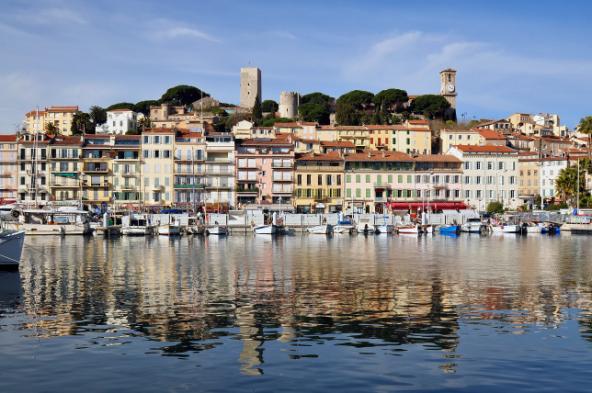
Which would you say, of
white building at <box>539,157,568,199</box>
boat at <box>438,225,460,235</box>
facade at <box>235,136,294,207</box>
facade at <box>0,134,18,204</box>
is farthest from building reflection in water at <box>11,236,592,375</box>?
white building at <box>539,157,568,199</box>

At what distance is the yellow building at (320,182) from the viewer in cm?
11656

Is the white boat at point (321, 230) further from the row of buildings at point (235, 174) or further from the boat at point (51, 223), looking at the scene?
the boat at point (51, 223)

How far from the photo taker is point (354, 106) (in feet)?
621

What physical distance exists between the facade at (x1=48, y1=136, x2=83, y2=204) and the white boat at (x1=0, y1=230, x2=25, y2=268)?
7297 centimetres

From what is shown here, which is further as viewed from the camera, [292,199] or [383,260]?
[292,199]

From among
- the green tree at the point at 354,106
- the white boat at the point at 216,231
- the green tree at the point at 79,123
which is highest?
the green tree at the point at 354,106

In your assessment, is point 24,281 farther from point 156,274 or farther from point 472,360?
point 472,360

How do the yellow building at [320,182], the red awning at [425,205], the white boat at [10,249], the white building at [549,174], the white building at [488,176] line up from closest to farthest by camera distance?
the white boat at [10,249] → the red awning at [425,205] → the yellow building at [320,182] → the white building at [488,176] → the white building at [549,174]

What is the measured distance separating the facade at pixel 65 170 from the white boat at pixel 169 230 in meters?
28.4

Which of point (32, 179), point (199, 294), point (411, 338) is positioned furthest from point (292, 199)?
point (411, 338)

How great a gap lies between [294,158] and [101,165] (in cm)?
2960

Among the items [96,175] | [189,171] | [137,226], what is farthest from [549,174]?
[137,226]

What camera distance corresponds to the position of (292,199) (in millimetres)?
116438

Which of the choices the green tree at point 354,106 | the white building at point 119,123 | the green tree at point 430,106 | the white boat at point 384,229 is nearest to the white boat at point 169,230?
the white boat at point 384,229
